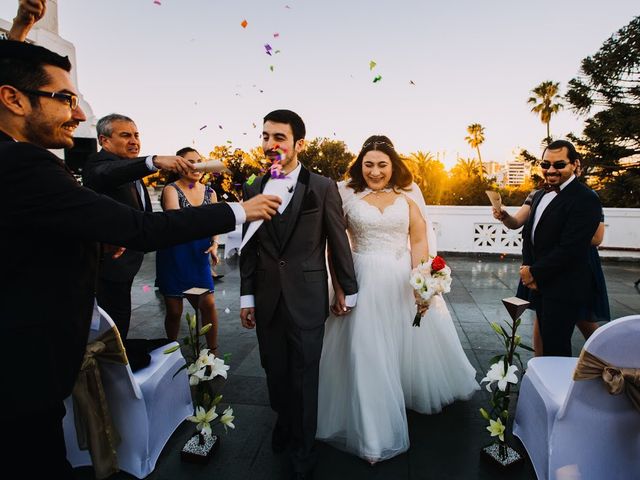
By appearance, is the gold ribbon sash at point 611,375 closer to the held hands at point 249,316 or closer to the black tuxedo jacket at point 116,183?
the held hands at point 249,316

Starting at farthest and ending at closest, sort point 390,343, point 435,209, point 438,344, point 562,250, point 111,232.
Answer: point 435,209 < point 438,344 < point 562,250 < point 390,343 < point 111,232

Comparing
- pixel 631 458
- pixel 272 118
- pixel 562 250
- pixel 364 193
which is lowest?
pixel 631 458

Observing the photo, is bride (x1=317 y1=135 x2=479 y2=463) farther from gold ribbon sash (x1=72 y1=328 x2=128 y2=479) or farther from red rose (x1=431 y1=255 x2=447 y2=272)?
gold ribbon sash (x1=72 y1=328 x2=128 y2=479)

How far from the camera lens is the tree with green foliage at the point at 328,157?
37.8m

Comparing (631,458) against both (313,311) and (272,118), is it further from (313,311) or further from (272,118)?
(272,118)

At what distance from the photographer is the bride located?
2.64 meters

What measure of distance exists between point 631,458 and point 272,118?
293 centimetres

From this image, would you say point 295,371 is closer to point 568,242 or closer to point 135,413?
point 135,413

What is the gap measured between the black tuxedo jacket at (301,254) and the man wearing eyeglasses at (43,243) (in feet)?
2.88

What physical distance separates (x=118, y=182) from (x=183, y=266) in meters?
1.33

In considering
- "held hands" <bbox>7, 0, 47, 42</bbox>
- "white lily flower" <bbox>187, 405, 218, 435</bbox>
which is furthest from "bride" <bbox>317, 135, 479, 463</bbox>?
"held hands" <bbox>7, 0, 47, 42</bbox>

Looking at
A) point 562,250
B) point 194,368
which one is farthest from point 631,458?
point 194,368

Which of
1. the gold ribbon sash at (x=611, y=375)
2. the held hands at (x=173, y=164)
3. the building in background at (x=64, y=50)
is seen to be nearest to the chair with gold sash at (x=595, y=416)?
the gold ribbon sash at (x=611, y=375)

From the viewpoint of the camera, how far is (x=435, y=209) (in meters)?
11.0
